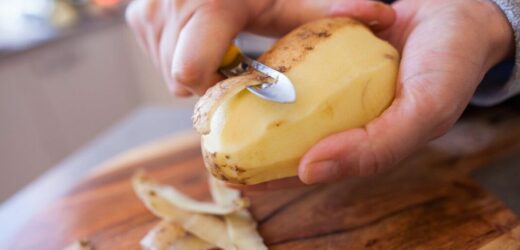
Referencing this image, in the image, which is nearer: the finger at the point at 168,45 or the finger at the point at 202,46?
the finger at the point at 202,46

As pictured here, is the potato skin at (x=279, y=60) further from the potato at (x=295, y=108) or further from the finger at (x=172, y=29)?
the finger at (x=172, y=29)

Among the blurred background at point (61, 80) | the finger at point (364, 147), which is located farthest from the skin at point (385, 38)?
the blurred background at point (61, 80)

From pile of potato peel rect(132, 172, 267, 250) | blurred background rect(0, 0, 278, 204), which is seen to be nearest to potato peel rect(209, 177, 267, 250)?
pile of potato peel rect(132, 172, 267, 250)

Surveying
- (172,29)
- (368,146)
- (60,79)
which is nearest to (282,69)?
(368,146)

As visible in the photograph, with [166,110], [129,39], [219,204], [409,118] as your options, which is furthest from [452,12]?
[129,39]

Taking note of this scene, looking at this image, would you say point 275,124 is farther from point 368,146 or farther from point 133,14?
point 133,14

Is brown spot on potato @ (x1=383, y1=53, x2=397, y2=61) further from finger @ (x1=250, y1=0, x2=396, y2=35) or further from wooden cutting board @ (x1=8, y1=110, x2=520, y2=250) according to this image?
wooden cutting board @ (x1=8, y1=110, x2=520, y2=250)
